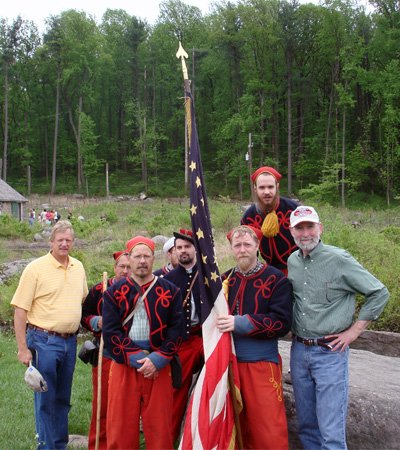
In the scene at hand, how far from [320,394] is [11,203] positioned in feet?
91.2

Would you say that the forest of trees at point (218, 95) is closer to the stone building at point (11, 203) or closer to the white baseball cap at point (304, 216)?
the stone building at point (11, 203)

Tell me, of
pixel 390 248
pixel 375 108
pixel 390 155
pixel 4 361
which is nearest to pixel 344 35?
pixel 375 108

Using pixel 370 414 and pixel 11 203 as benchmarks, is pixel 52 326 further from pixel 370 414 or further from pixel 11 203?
pixel 11 203

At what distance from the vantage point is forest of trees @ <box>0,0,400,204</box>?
32125 millimetres

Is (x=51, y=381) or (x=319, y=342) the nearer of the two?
(x=319, y=342)

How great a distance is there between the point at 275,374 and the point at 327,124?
115ft

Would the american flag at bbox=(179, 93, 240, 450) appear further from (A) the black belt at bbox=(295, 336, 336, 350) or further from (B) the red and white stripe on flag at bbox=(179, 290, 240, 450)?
(A) the black belt at bbox=(295, 336, 336, 350)

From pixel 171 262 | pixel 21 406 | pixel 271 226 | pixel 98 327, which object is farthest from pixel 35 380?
pixel 271 226

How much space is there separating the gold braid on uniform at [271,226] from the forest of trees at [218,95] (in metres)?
25.0

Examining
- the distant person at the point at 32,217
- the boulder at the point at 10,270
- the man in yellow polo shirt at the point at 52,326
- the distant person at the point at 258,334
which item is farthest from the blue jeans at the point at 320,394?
the distant person at the point at 32,217

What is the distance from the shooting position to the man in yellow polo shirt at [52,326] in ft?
12.2

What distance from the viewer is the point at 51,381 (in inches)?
148

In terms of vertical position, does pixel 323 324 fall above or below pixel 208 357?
above

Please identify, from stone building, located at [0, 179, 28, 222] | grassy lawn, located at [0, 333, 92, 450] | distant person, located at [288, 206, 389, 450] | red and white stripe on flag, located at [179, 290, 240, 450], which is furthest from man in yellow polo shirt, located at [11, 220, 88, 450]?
stone building, located at [0, 179, 28, 222]
